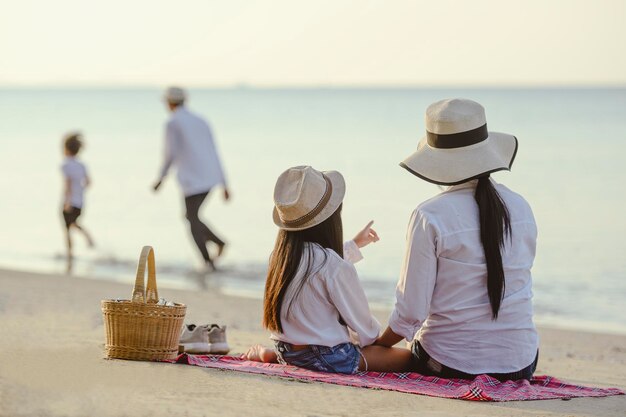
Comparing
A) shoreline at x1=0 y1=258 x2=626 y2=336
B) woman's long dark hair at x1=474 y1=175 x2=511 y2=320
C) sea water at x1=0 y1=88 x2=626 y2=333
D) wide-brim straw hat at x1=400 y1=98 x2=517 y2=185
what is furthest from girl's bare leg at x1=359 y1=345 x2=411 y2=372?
sea water at x1=0 y1=88 x2=626 y2=333

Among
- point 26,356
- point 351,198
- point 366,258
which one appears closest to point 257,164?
point 351,198

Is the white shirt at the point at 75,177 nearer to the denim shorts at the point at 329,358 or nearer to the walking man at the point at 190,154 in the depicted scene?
the walking man at the point at 190,154

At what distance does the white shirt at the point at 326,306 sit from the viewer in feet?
18.1

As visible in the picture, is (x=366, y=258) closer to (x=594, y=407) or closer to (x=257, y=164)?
(x=594, y=407)

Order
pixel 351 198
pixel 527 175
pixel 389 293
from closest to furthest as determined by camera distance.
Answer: pixel 389 293 < pixel 351 198 < pixel 527 175

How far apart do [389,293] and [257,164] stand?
1912cm

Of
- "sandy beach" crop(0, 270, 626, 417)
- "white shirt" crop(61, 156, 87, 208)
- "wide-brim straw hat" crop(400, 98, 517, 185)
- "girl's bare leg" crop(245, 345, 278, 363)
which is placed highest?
"white shirt" crop(61, 156, 87, 208)

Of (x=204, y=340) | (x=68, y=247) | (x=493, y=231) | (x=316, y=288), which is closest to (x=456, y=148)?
(x=493, y=231)

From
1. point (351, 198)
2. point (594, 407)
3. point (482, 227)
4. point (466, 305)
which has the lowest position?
point (594, 407)

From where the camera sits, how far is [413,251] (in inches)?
211

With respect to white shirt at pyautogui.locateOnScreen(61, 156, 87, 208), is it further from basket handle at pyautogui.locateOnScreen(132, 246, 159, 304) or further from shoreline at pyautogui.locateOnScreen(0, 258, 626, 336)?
basket handle at pyautogui.locateOnScreen(132, 246, 159, 304)

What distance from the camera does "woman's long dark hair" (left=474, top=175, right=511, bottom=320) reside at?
529 cm

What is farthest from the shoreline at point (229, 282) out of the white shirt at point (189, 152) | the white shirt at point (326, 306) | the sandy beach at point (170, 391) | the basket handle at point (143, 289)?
the basket handle at point (143, 289)

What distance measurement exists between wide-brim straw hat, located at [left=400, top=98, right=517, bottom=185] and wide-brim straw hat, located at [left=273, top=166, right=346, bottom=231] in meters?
0.39
